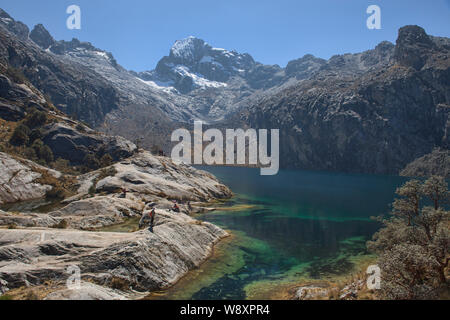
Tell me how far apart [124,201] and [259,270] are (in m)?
28.5

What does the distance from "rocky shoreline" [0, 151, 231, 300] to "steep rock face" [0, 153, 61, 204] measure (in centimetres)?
15

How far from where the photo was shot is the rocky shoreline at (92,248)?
797 inches

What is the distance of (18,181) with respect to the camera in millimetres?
50688

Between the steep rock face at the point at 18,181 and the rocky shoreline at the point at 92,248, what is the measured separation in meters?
0.15

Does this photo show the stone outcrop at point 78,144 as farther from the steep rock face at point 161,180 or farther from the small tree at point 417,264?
the small tree at point 417,264

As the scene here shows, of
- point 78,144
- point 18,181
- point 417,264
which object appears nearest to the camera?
point 417,264

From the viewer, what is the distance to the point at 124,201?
4978 cm

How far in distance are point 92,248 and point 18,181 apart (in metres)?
36.3

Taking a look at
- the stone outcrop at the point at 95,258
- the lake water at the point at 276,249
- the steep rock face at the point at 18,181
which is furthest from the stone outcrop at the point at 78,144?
the stone outcrop at the point at 95,258

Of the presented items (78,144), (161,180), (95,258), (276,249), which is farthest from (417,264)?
(78,144)

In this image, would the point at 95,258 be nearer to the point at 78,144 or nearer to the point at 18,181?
the point at 18,181

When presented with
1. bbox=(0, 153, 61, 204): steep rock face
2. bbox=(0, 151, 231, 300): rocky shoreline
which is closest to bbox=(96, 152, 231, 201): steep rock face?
bbox=(0, 151, 231, 300): rocky shoreline
